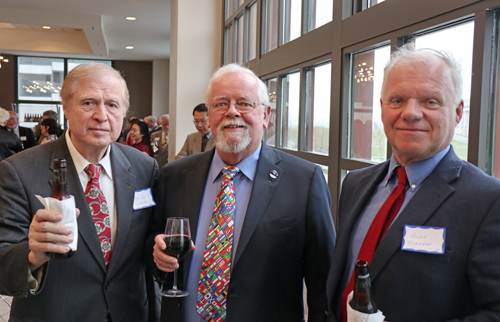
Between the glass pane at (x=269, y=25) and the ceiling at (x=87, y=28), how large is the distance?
4.28 metres

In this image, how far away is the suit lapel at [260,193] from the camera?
1.76 metres

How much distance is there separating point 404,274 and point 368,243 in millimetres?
179

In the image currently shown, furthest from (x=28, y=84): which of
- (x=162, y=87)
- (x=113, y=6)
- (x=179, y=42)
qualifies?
(x=179, y=42)

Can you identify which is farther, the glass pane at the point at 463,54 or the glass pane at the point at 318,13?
the glass pane at the point at 318,13

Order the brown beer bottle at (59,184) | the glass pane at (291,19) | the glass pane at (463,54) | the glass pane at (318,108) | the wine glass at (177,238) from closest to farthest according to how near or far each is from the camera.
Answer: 1. the brown beer bottle at (59,184)
2. the wine glass at (177,238)
3. the glass pane at (463,54)
4. the glass pane at (318,108)
5. the glass pane at (291,19)

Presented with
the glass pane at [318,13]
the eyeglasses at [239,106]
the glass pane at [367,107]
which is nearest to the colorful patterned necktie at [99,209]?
the eyeglasses at [239,106]

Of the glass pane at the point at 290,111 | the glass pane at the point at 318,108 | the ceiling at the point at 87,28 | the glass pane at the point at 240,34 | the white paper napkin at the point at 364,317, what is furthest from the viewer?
the ceiling at the point at 87,28

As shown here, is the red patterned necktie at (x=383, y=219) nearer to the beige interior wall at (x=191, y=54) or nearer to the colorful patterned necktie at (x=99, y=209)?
the colorful patterned necktie at (x=99, y=209)

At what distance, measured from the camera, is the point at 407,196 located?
146 centimetres

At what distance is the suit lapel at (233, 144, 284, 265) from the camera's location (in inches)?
69.3

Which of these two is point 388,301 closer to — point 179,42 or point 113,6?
point 179,42

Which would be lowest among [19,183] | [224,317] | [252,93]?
[224,317]

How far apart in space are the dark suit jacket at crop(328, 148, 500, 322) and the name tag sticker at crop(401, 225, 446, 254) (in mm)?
14

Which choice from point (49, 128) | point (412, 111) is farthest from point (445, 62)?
point (49, 128)
